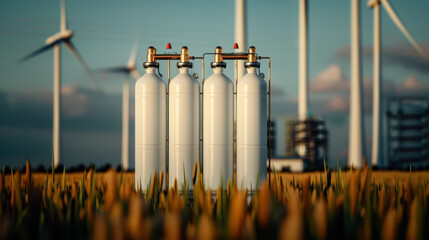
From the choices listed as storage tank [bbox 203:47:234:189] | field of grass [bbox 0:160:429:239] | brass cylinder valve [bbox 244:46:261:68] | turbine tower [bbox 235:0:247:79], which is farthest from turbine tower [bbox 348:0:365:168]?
field of grass [bbox 0:160:429:239]

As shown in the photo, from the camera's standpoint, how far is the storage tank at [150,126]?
38.8ft

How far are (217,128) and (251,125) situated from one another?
0.75m

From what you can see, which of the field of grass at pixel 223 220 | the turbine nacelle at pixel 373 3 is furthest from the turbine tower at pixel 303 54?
the field of grass at pixel 223 220

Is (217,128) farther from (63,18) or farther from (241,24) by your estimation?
(63,18)

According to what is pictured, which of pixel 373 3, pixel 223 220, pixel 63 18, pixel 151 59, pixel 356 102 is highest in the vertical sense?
pixel 373 3

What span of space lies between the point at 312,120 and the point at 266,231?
67577 millimetres

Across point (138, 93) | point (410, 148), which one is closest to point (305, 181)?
point (138, 93)

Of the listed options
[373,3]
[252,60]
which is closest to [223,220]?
[252,60]

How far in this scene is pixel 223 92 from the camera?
1127 centimetres

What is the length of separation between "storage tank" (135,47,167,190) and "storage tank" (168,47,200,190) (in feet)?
1.07

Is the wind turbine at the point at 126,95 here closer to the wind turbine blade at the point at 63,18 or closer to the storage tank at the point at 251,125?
the wind turbine blade at the point at 63,18

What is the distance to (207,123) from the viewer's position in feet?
37.6

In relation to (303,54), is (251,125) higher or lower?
lower

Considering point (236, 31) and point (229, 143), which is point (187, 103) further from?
point (236, 31)
